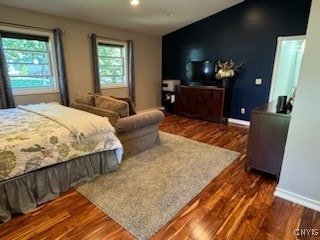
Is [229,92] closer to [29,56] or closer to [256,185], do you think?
[256,185]

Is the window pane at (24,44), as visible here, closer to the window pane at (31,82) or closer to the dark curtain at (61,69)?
the dark curtain at (61,69)

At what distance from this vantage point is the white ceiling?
3.49 m

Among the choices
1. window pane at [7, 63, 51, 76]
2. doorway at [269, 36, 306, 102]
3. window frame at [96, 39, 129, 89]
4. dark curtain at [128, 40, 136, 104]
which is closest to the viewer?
window pane at [7, 63, 51, 76]

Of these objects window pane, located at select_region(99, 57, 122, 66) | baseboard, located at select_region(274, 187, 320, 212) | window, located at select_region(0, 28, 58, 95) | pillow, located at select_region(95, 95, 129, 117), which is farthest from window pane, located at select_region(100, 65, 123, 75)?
baseboard, located at select_region(274, 187, 320, 212)

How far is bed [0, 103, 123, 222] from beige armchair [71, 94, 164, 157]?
28 centimetres

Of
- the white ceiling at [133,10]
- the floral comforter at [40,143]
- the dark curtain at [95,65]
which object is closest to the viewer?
the floral comforter at [40,143]

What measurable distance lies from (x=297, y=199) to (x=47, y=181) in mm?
2595

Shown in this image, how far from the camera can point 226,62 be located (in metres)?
4.89

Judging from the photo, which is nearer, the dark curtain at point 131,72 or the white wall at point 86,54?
the white wall at point 86,54

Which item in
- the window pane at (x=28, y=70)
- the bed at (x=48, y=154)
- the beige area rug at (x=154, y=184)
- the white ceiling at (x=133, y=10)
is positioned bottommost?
the beige area rug at (x=154, y=184)

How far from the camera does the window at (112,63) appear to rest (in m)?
4.94

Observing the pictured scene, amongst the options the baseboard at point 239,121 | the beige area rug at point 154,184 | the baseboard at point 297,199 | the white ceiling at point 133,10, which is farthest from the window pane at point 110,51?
the baseboard at point 297,199

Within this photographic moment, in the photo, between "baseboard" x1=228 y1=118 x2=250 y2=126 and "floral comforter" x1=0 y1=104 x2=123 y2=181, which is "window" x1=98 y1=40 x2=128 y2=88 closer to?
"floral comforter" x1=0 y1=104 x2=123 y2=181

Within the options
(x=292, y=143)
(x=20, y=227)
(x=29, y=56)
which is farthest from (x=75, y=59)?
(x=292, y=143)
